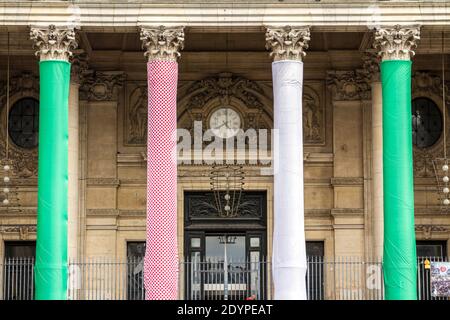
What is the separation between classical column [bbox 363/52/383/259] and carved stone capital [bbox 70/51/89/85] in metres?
6.89

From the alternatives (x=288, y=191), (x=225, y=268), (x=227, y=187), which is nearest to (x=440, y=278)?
(x=288, y=191)

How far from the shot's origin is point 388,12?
3136 cm

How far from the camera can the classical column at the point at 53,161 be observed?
3030cm

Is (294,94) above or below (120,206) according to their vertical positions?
above

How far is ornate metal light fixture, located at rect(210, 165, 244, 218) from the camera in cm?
3525

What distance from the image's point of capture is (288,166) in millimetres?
30719

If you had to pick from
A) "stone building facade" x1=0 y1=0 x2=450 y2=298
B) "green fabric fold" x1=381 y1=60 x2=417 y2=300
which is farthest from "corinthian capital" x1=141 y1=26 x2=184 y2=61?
"green fabric fold" x1=381 y1=60 x2=417 y2=300

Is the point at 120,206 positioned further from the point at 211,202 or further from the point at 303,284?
the point at 303,284

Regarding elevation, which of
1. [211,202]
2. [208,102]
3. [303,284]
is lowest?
[303,284]

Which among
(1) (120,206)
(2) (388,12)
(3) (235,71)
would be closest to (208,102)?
(3) (235,71)

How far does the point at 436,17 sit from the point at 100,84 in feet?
29.5

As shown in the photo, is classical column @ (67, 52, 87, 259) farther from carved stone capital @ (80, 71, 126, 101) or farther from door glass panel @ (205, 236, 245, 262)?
door glass panel @ (205, 236, 245, 262)

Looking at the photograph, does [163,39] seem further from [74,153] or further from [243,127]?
[243,127]

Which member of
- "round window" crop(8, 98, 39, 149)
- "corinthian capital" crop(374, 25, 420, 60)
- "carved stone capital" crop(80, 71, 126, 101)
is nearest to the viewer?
"corinthian capital" crop(374, 25, 420, 60)
